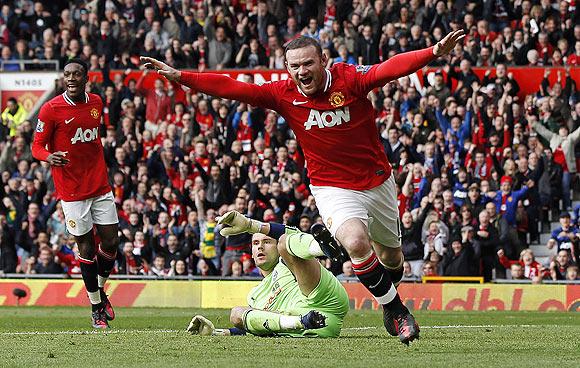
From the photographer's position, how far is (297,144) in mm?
26156

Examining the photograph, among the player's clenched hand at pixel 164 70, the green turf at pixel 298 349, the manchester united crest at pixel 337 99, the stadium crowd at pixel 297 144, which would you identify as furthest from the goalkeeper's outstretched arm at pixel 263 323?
the stadium crowd at pixel 297 144

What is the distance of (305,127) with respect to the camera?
11.6 metres

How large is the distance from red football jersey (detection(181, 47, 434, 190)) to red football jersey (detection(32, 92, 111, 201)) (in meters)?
3.99

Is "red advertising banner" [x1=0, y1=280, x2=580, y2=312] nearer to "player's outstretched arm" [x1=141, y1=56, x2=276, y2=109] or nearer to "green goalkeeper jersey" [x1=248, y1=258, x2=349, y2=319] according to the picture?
"green goalkeeper jersey" [x1=248, y1=258, x2=349, y2=319]

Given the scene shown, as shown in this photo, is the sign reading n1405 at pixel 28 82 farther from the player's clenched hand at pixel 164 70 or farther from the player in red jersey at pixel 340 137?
the player's clenched hand at pixel 164 70

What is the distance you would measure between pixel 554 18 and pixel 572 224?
564 cm

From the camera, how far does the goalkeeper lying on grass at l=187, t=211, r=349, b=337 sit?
1174cm

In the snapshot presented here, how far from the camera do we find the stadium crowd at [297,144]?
23609 mm

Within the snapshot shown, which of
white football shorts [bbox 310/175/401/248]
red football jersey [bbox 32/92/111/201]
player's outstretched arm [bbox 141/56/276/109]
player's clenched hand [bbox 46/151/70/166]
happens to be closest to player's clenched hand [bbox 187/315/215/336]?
white football shorts [bbox 310/175/401/248]

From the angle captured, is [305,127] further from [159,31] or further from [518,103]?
[159,31]

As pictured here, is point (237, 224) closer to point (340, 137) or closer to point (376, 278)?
point (340, 137)

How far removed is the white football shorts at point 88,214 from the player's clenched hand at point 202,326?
3.22 meters

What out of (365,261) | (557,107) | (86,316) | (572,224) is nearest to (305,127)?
(365,261)

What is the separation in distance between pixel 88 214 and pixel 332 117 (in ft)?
16.3
